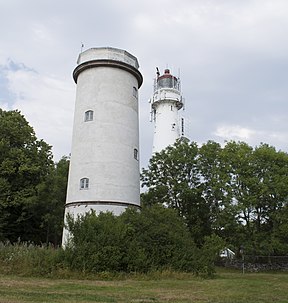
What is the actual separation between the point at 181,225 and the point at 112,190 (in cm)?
390

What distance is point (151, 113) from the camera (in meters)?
40.9

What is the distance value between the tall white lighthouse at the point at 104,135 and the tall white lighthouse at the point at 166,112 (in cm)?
A: 1467

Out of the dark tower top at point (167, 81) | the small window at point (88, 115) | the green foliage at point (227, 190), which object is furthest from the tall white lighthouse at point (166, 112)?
the small window at point (88, 115)

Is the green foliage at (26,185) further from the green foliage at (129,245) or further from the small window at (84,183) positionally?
the green foliage at (129,245)

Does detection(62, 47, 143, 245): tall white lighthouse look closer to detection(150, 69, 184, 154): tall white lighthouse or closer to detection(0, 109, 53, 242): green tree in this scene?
detection(0, 109, 53, 242): green tree

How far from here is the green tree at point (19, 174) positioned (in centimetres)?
2680

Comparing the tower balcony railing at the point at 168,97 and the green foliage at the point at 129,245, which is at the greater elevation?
the tower balcony railing at the point at 168,97

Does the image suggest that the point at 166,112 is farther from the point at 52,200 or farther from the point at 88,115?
the point at 88,115

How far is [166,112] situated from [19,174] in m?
16.8

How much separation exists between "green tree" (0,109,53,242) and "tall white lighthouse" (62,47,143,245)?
6.80m

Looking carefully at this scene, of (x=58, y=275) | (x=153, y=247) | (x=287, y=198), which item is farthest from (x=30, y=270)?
(x=287, y=198)

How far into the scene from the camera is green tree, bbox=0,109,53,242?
87.9ft

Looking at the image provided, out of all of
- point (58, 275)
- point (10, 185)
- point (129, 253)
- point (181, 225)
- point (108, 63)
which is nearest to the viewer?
point (58, 275)

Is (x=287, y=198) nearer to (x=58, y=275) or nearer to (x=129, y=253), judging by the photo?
(x=129, y=253)
